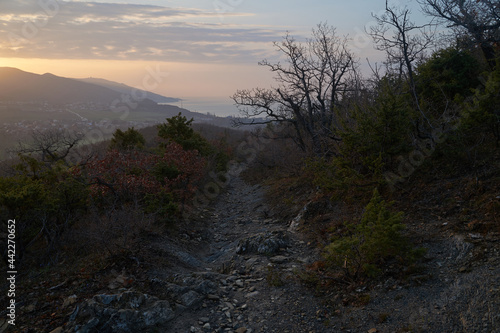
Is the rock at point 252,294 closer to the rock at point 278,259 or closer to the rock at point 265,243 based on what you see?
the rock at point 278,259

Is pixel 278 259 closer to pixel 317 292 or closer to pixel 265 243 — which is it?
pixel 265 243

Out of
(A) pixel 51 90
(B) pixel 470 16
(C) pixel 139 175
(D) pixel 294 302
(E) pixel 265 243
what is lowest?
(D) pixel 294 302

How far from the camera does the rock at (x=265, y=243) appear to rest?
8.42 metres

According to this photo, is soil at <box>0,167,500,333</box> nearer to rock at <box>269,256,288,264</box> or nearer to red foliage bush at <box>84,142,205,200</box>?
rock at <box>269,256,288,264</box>

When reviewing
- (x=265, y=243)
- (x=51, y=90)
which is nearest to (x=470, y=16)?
(x=265, y=243)

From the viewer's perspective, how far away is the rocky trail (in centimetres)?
441

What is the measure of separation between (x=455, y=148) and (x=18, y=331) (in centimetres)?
1071

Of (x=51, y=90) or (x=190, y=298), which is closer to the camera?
(x=190, y=298)

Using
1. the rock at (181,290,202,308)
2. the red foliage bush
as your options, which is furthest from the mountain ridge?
the rock at (181,290,202,308)

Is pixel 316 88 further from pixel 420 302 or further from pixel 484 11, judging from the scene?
pixel 420 302

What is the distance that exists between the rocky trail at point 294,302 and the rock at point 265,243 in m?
0.74

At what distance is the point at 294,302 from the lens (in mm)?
5812

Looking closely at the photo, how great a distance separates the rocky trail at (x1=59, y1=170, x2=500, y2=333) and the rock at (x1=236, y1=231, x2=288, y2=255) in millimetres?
738

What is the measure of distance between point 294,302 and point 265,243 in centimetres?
283
